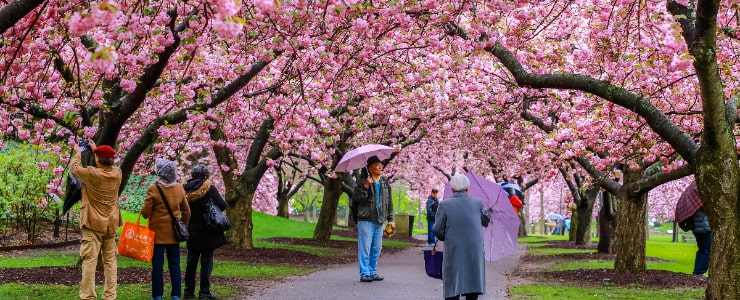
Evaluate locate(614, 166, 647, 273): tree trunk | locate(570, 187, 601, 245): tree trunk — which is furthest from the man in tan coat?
locate(570, 187, 601, 245): tree trunk

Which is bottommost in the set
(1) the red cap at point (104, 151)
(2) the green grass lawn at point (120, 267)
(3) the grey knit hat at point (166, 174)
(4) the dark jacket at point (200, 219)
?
(2) the green grass lawn at point (120, 267)

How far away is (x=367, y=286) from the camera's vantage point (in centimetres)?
1111

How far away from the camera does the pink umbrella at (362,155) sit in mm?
→ 12273

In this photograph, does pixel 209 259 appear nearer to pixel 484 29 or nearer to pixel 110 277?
pixel 110 277

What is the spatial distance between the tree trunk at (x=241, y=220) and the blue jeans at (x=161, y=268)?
9.75 meters

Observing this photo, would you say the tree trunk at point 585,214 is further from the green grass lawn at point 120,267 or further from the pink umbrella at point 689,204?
the pink umbrella at point 689,204

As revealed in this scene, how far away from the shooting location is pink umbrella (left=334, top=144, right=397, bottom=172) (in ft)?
40.3

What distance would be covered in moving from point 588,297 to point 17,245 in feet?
43.8

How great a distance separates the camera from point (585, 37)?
1435 cm

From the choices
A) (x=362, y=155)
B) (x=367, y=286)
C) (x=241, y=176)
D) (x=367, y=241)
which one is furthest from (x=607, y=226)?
(x=367, y=286)

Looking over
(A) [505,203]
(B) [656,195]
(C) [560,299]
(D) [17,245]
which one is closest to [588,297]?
(C) [560,299]

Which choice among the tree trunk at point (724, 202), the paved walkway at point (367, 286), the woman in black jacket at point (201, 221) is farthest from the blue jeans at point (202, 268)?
the tree trunk at point (724, 202)

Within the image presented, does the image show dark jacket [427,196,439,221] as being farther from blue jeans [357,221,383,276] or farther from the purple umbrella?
the purple umbrella

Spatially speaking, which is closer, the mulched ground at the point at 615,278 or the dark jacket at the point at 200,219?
the dark jacket at the point at 200,219
